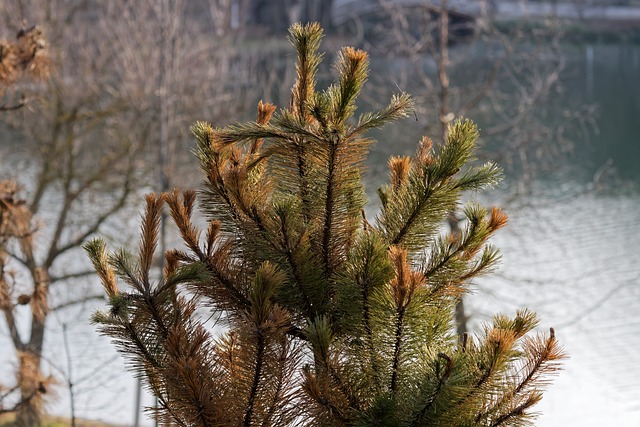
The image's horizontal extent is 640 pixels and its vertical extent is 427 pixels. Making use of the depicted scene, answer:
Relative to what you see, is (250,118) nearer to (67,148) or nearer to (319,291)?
(67,148)

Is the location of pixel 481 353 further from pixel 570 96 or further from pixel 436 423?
pixel 570 96

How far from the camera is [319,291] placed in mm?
2568

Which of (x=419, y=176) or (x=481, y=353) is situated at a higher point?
(x=419, y=176)

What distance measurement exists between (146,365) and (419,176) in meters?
0.91

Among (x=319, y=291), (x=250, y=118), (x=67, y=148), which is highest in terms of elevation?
(x=250, y=118)

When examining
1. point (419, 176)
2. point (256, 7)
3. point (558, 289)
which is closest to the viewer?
point (419, 176)

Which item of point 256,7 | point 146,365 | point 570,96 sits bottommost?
point 146,365

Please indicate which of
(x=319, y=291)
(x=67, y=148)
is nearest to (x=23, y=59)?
(x=319, y=291)

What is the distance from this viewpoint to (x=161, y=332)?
2451 millimetres

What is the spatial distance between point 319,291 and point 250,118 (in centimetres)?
1072

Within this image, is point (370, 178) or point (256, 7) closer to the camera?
point (370, 178)

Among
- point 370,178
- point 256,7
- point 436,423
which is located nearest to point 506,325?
point 436,423

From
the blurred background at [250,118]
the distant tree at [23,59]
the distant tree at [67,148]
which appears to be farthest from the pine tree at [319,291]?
the distant tree at [67,148]

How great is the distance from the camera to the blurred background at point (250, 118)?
32.0 ft
